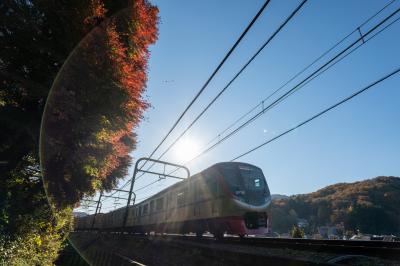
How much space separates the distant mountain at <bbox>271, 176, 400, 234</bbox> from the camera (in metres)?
74.8

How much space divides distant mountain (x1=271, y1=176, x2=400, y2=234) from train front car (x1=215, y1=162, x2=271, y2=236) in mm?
72637

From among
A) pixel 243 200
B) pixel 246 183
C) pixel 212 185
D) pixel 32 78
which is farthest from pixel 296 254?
pixel 32 78

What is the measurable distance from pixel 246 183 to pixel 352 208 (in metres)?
73.9

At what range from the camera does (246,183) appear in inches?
534

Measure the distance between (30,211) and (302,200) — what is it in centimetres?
9591

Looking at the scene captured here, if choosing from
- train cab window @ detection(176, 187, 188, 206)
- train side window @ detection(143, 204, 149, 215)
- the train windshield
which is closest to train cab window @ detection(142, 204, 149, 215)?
train side window @ detection(143, 204, 149, 215)

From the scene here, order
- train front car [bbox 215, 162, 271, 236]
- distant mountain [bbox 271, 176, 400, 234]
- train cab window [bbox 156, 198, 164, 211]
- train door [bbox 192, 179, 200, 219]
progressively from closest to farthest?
train front car [bbox 215, 162, 271, 236] → train door [bbox 192, 179, 200, 219] → train cab window [bbox 156, 198, 164, 211] → distant mountain [bbox 271, 176, 400, 234]

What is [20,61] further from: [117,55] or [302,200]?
[302,200]

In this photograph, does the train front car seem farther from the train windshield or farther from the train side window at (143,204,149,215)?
the train side window at (143,204,149,215)

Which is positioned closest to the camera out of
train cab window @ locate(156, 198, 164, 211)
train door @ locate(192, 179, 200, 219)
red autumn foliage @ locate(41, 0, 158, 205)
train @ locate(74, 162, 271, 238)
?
red autumn foliage @ locate(41, 0, 158, 205)

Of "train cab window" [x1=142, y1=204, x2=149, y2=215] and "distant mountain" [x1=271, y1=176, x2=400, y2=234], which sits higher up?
"distant mountain" [x1=271, y1=176, x2=400, y2=234]

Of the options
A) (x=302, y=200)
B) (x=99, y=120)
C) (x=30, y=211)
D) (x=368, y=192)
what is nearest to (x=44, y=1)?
(x=99, y=120)

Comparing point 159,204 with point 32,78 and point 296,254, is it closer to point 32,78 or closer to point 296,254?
point 296,254

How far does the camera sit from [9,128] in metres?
8.68
